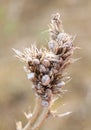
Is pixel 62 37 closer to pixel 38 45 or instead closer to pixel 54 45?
pixel 54 45

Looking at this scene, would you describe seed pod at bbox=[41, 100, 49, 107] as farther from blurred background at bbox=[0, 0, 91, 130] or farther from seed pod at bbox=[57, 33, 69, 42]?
blurred background at bbox=[0, 0, 91, 130]

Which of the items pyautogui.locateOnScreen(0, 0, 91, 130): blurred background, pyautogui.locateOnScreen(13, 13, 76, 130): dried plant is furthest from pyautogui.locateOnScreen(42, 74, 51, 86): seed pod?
pyautogui.locateOnScreen(0, 0, 91, 130): blurred background

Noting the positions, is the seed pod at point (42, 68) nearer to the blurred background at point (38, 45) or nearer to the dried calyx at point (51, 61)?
the dried calyx at point (51, 61)

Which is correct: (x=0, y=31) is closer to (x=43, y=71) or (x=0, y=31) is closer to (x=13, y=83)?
(x=13, y=83)

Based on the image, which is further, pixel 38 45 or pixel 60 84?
pixel 38 45

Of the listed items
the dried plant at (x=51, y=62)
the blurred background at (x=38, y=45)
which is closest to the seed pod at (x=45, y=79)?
the dried plant at (x=51, y=62)

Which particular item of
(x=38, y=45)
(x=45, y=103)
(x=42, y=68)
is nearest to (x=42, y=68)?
(x=42, y=68)
